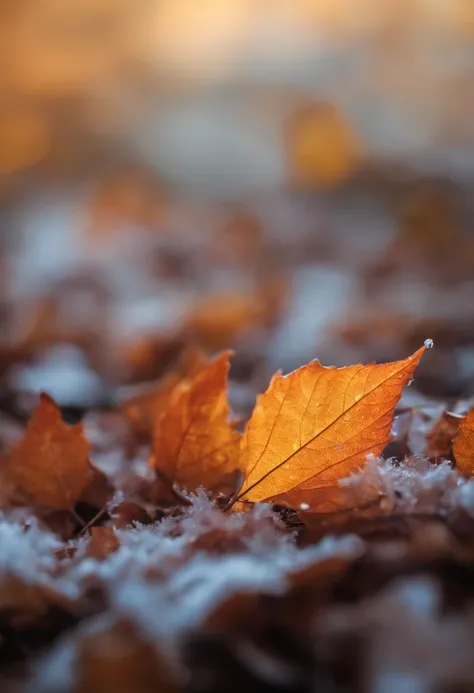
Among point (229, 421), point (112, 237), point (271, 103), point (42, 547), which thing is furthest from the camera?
point (271, 103)

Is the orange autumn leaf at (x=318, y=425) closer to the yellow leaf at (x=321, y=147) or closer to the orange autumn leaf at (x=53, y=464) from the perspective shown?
the orange autumn leaf at (x=53, y=464)

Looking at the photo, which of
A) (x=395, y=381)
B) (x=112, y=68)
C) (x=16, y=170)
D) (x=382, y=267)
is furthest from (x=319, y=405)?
(x=112, y=68)

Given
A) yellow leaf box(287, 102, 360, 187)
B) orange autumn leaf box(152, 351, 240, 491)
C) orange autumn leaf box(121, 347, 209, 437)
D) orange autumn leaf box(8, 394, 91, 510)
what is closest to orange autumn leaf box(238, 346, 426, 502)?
orange autumn leaf box(152, 351, 240, 491)

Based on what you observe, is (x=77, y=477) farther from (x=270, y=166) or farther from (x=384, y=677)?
(x=270, y=166)

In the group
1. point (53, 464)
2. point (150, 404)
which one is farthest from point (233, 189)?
point (53, 464)

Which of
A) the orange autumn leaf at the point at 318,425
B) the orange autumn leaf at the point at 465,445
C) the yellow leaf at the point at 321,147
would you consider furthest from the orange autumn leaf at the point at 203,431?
the yellow leaf at the point at 321,147

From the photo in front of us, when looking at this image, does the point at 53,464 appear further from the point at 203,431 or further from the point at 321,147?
the point at 321,147
